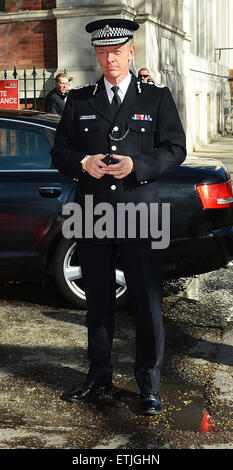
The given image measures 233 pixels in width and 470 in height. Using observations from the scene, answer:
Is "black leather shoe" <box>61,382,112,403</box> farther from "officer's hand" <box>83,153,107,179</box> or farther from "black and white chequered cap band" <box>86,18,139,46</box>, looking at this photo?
"black and white chequered cap band" <box>86,18,139,46</box>

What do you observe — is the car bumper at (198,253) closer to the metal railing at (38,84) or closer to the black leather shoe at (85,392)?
the black leather shoe at (85,392)

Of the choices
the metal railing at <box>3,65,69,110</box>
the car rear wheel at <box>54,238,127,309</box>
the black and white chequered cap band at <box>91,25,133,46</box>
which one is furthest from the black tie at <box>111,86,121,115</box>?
the metal railing at <box>3,65,69,110</box>

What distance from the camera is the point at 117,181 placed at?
A: 4.41 meters

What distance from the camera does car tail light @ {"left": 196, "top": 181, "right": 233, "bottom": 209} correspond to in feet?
21.4

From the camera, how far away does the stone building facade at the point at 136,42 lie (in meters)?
15.9

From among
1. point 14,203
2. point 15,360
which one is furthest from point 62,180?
point 15,360

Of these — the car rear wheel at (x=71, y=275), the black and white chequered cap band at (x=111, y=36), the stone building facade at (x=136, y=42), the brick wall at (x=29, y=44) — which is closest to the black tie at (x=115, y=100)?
the black and white chequered cap band at (x=111, y=36)

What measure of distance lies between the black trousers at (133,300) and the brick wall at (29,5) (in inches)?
488

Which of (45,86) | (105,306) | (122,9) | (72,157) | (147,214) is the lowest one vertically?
(105,306)

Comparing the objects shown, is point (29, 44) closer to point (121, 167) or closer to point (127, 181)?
point (127, 181)

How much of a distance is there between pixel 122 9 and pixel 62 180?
9912 mm

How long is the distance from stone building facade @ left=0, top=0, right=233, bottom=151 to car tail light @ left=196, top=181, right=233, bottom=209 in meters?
9.50

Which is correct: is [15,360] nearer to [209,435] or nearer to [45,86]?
[209,435]

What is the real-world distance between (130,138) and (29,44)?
41.3 ft
